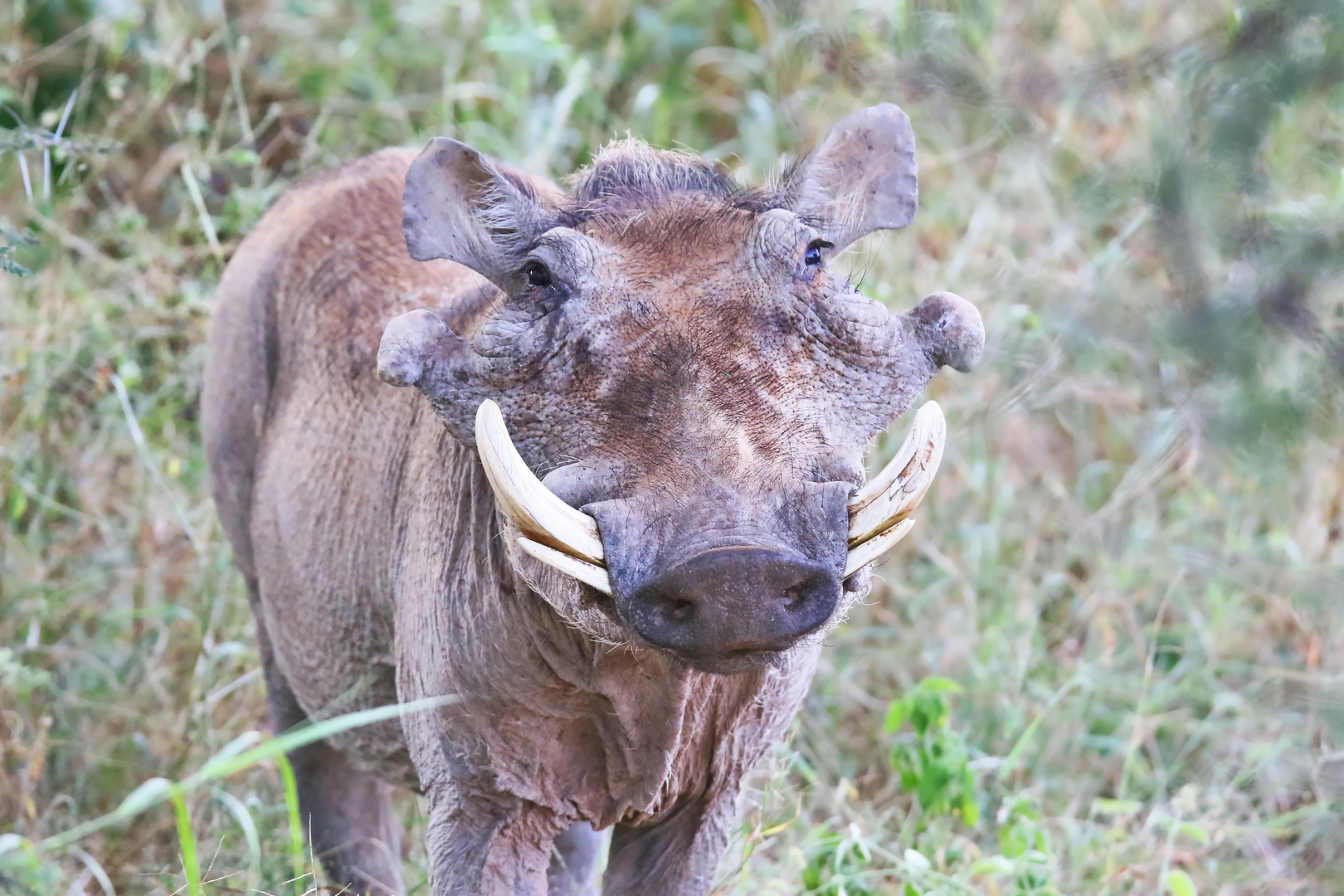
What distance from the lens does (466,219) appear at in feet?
8.77

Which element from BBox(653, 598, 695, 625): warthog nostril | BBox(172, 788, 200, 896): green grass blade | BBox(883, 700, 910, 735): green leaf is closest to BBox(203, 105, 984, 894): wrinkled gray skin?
BBox(653, 598, 695, 625): warthog nostril

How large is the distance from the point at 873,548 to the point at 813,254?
1.77ft

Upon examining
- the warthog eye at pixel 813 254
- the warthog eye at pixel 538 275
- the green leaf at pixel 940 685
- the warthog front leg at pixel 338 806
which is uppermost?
the warthog eye at pixel 813 254

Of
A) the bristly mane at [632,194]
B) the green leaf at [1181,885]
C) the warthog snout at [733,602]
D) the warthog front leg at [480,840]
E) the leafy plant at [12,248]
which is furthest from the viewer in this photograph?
the green leaf at [1181,885]

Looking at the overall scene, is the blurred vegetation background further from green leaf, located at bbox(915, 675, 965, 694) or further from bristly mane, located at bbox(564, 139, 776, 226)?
bristly mane, located at bbox(564, 139, 776, 226)

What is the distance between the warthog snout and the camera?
81.4 inches

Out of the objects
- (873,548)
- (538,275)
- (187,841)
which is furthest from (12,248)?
(873,548)

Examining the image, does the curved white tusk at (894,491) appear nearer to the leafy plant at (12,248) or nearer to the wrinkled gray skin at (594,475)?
the wrinkled gray skin at (594,475)

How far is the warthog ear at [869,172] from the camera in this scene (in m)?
2.84

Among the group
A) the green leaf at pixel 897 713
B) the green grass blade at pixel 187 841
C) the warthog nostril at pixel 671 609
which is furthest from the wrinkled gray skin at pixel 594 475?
the green leaf at pixel 897 713

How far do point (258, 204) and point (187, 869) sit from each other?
289cm

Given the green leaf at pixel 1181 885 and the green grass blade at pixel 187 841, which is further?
the green leaf at pixel 1181 885

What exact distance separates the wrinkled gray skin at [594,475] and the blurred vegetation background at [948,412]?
0.34m

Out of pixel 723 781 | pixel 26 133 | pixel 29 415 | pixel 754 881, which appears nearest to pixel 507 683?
pixel 723 781
